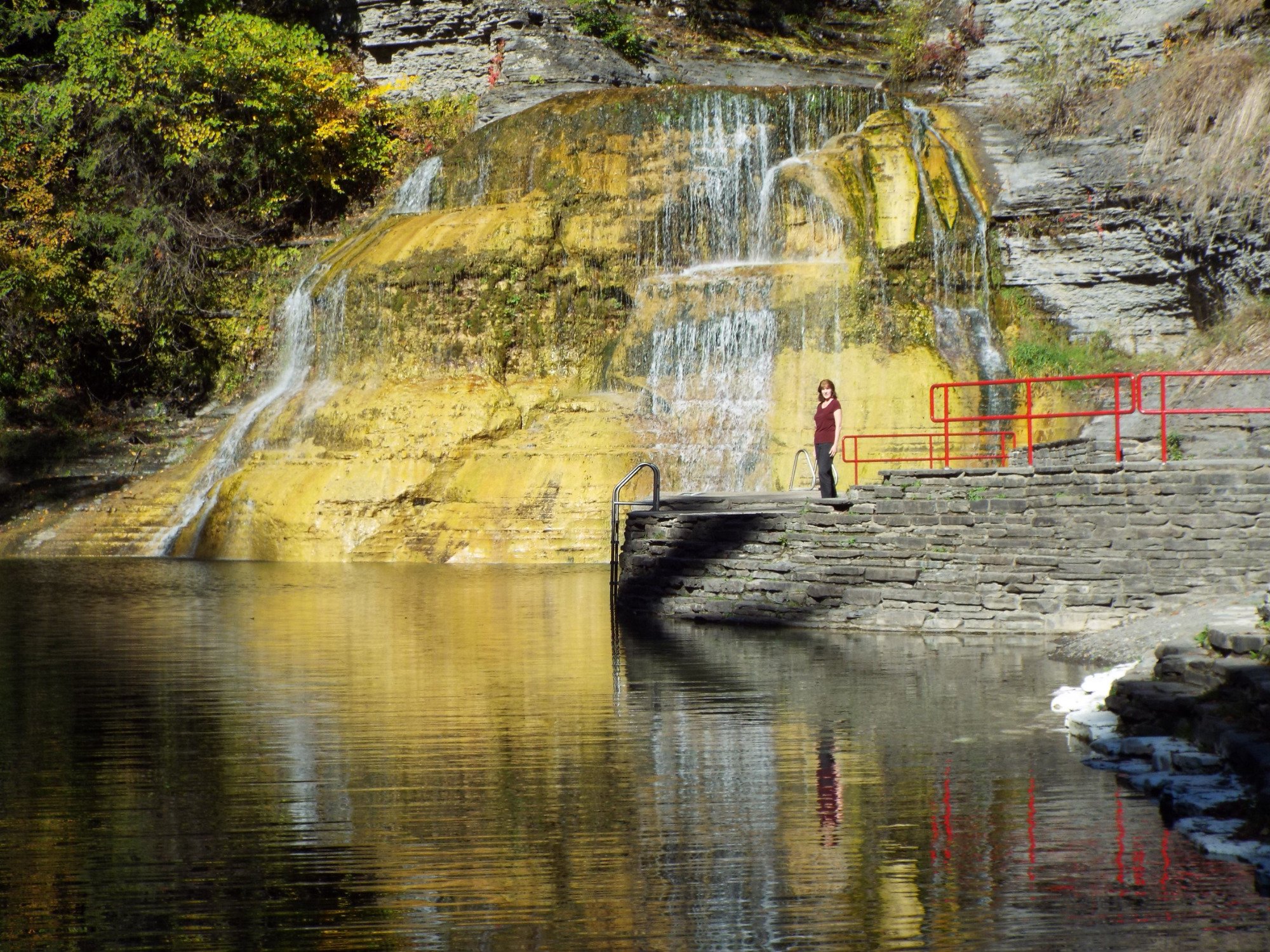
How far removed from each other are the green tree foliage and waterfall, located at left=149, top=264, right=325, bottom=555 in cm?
299

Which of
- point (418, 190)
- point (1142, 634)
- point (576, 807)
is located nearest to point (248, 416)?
point (418, 190)

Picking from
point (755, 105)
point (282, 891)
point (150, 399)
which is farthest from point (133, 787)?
point (150, 399)

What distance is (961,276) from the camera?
24.4 m

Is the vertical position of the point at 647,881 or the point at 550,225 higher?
the point at 550,225

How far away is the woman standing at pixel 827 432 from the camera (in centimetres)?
1416

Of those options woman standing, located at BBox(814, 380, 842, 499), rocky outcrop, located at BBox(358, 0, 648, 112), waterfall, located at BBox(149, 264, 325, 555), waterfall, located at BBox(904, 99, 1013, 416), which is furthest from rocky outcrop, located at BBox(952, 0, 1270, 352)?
waterfall, located at BBox(149, 264, 325, 555)

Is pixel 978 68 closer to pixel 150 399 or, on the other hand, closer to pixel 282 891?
pixel 150 399

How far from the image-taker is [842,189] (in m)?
24.8

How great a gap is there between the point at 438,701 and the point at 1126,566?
604cm

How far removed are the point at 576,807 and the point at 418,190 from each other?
2320 centimetres

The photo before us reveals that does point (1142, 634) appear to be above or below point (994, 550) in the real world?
below

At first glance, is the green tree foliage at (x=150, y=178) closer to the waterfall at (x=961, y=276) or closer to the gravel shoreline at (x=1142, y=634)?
the waterfall at (x=961, y=276)

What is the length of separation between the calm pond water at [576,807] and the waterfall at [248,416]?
38.5 feet

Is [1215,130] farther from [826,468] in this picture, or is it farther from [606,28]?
[606,28]
